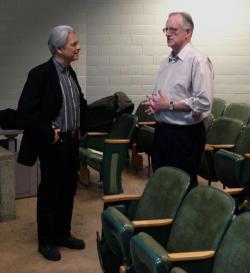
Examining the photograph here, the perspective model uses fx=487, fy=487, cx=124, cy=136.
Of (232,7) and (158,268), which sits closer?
(158,268)

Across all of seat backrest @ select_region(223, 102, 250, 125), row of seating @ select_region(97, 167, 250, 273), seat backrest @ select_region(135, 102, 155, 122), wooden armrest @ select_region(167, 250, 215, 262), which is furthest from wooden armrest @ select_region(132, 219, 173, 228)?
seat backrest @ select_region(135, 102, 155, 122)

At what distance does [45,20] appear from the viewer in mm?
5812

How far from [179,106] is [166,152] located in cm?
32

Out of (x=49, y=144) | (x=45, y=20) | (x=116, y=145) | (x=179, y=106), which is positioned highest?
(x=45, y=20)

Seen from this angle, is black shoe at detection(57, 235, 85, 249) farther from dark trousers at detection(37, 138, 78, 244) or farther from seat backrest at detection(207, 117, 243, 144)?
seat backrest at detection(207, 117, 243, 144)

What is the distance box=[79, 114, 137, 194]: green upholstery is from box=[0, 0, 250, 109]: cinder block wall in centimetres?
153

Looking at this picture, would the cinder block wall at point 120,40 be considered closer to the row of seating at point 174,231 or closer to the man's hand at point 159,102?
the man's hand at point 159,102

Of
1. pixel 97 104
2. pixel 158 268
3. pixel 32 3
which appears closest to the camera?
pixel 158 268

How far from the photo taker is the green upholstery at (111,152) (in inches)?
159

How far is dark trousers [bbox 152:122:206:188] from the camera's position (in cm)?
296

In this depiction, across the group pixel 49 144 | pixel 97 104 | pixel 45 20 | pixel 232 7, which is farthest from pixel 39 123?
pixel 232 7

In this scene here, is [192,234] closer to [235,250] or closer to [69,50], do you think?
[235,250]

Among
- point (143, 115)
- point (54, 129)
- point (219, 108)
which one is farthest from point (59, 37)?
point (219, 108)

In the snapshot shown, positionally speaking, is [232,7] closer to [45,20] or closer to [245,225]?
[45,20]
